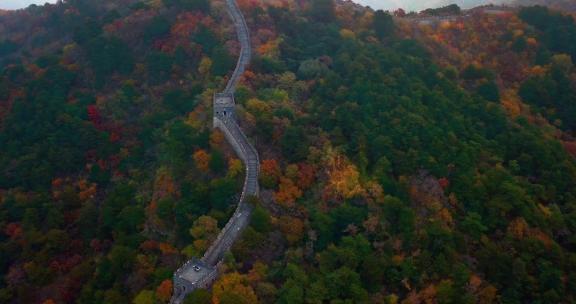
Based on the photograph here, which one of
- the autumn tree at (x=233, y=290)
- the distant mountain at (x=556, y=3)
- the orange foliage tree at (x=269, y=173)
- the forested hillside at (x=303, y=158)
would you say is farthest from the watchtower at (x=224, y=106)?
the distant mountain at (x=556, y=3)

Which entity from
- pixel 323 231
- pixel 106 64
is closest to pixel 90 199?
pixel 106 64


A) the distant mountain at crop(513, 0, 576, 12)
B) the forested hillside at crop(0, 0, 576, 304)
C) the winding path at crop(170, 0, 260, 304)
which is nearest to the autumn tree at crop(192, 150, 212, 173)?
the forested hillside at crop(0, 0, 576, 304)

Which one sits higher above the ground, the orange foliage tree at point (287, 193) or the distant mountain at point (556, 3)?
the distant mountain at point (556, 3)

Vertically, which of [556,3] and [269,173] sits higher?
[556,3]

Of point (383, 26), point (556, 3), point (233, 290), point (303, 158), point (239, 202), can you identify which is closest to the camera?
point (233, 290)

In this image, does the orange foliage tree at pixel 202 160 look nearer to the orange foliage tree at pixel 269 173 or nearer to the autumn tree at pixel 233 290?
the orange foliage tree at pixel 269 173

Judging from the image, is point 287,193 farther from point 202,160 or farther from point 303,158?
point 202,160

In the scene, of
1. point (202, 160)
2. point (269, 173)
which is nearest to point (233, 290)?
point (269, 173)
